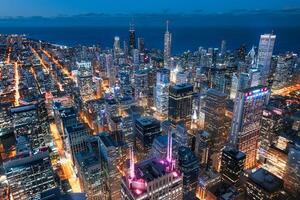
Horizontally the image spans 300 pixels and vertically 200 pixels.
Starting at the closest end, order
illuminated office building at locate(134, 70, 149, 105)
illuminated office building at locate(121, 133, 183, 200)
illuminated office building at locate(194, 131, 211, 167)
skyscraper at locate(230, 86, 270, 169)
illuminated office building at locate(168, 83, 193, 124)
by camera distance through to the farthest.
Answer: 1. illuminated office building at locate(121, 133, 183, 200)
2. skyscraper at locate(230, 86, 270, 169)
3. illuminated office building at locate(194, 131, 211, 167)
4. illuminated office building at locate(168, 83, 193, 124)
5. illuminated office building at locate(134, 70, 149, 105)

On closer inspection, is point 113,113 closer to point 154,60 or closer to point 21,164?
point 21,164

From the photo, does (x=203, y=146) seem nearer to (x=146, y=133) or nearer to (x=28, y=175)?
(x=146, y=133)

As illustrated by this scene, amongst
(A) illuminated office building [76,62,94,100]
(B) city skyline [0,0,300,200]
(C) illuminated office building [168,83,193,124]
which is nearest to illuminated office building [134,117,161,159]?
(B) city skyline [0,0,300,200]

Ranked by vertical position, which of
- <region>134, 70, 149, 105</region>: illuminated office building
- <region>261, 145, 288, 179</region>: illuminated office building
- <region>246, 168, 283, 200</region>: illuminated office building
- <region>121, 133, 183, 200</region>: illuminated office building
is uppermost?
<region>121, 133, 183, 200</region>: illuminated office building

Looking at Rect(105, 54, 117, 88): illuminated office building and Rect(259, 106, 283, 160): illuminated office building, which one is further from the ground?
Rect(105, 54, 117, 88): illuminated office building

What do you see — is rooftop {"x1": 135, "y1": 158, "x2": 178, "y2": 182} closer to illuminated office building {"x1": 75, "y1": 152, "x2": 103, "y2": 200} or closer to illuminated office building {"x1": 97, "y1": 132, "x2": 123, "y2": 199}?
illuminated office building {"x1": 75, "y1": 152, "x2": 103, "y2": 200}

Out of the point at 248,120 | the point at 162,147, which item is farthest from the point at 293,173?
the point at 162,147
